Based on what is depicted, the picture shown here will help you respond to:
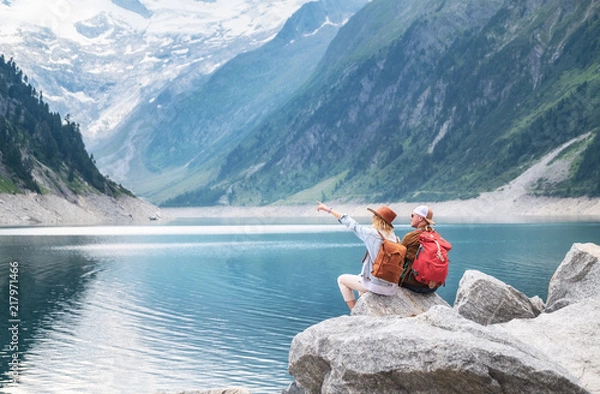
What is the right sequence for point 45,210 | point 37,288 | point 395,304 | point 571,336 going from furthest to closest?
point 45,210
point 37,288
point 395,304
point 571,336

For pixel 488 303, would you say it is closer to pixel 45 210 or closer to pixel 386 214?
pixel 386 214

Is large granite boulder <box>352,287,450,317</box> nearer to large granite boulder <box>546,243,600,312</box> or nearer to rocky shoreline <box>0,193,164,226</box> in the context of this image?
large granite boulder <box>546,243,600,312</box>

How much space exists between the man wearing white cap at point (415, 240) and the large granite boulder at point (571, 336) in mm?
2940

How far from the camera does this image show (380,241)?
822 inches

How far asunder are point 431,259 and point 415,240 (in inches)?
28.7

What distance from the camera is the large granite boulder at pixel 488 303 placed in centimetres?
2561

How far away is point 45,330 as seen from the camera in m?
37.2

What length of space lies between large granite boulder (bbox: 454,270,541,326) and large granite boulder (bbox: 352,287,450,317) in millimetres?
3457

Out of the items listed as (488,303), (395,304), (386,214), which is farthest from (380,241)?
(488,303)

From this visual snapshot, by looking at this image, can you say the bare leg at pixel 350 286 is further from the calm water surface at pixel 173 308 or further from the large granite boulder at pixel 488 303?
the calm water surface at pixel 173 308

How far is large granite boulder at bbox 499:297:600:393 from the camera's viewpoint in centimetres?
1839

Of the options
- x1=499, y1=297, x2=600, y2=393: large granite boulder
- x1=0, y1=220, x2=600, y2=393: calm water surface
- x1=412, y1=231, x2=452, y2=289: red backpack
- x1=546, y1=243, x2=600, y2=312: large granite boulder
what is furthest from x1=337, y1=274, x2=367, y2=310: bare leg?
x1=546, y1=243, x2=600, y2=312: large granite boulder

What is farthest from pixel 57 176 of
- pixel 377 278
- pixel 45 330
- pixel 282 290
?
pixel 377 278

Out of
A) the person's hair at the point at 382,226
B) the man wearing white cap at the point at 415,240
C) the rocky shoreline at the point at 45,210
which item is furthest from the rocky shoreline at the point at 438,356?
the rocky shoreline at the point at 45,210
